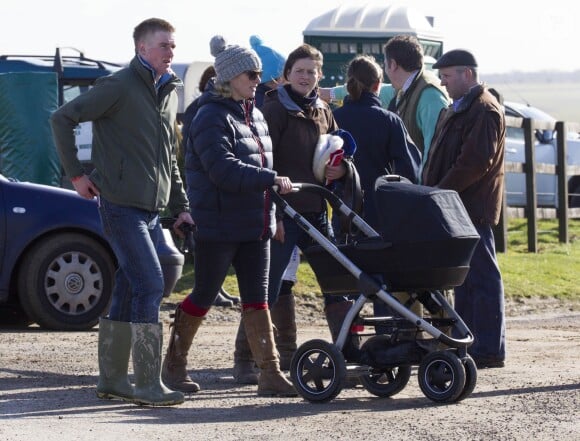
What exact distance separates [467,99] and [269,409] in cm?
281

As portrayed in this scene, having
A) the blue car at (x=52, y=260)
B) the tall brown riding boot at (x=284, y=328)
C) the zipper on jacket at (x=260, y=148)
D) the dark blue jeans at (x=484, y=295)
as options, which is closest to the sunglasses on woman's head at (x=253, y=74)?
the zipper on jacket at (x=260, y=148)

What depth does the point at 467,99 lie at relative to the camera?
394 inches

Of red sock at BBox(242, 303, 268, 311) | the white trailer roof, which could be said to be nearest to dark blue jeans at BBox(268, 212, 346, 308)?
red sock at BBox(242, 303, 268, 311)

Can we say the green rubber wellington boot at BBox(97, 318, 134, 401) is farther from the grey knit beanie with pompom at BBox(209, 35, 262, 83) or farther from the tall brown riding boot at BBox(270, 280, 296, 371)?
the tall brown riding boot at BBox(270, 280, 296, 371)

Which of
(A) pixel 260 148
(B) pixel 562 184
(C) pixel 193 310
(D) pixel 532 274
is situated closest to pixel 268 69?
(A) pixel 260 148

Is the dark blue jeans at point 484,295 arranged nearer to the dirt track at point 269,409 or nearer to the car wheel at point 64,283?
the dirt track at point 269,409

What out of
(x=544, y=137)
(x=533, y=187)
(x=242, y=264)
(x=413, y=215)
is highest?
(x=544, y=137)

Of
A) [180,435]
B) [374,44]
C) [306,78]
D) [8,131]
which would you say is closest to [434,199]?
[306,78]

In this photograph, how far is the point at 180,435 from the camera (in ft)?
23.8

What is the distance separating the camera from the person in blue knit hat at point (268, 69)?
10281 millimetres

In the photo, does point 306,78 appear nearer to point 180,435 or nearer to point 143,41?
point 143,41

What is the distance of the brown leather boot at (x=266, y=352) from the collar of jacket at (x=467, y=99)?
2150 mm

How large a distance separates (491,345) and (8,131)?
7514 millimetres

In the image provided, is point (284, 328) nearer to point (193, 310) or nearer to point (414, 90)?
point (193, 310)
